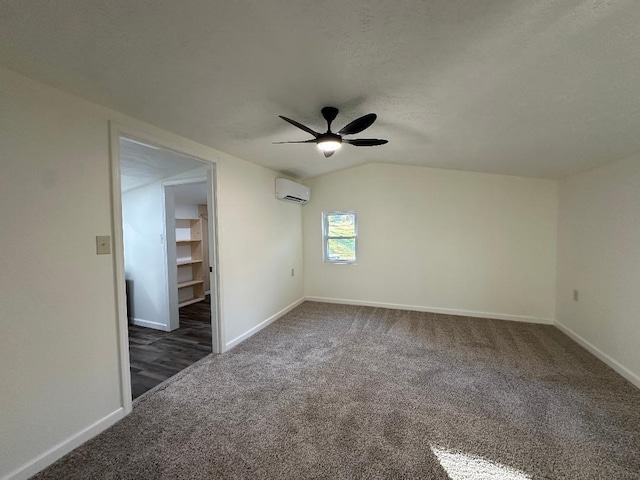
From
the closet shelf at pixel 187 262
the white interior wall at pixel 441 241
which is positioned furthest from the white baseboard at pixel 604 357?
the closet shelf at pixel 187 262

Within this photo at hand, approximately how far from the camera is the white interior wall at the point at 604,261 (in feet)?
7.81

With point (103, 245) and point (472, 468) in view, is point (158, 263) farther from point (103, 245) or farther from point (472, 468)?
point (472, 468)

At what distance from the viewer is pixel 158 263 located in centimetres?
371

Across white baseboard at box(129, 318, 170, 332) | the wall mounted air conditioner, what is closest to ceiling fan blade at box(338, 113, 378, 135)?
the wall mounted air conditioner

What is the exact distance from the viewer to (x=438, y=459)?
159 cm

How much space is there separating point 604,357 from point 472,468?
2.31 m

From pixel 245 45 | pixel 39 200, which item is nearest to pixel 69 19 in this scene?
pixel 245 45

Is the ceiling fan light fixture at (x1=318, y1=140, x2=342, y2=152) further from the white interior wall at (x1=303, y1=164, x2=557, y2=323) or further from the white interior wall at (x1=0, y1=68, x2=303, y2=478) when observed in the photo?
the white interior wall at (x1=303, y1=164, x2=557, y2=323)

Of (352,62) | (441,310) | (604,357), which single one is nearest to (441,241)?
(441,310)

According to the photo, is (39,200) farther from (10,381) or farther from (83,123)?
(10,381)

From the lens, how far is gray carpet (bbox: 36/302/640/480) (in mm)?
1547

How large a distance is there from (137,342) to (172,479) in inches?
92.6

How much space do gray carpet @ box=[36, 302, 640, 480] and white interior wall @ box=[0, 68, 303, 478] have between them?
222 mm

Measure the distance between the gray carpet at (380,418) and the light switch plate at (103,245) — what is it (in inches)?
48.4
